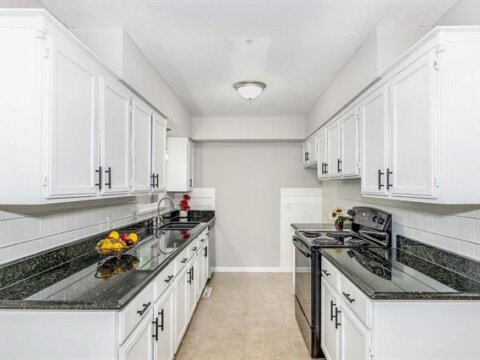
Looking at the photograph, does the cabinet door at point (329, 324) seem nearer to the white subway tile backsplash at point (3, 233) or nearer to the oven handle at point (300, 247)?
the oven handle at point (300, 247)

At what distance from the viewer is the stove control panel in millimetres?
2684

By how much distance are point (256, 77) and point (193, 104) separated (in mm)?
1348

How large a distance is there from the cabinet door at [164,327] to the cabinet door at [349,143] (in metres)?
1.83

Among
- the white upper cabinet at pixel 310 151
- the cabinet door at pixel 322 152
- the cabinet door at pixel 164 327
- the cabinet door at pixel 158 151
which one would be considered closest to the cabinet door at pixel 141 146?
the cabinet door at pixel 158 151

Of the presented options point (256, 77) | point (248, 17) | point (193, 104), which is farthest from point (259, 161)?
point (248, 17)

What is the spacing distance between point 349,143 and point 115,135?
201cm

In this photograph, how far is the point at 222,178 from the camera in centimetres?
564

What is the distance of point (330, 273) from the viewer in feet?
7.89

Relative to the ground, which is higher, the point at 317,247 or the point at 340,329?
the point at 317,247

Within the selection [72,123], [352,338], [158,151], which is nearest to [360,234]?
[352,338]

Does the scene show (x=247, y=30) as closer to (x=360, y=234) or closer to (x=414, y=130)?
(x=414, y=130)

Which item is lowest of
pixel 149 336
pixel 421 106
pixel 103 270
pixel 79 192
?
pixel 149 336

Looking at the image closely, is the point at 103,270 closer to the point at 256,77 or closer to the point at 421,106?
the point at 421,106

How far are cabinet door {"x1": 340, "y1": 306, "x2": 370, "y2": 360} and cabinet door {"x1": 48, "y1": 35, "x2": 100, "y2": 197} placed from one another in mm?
1679
